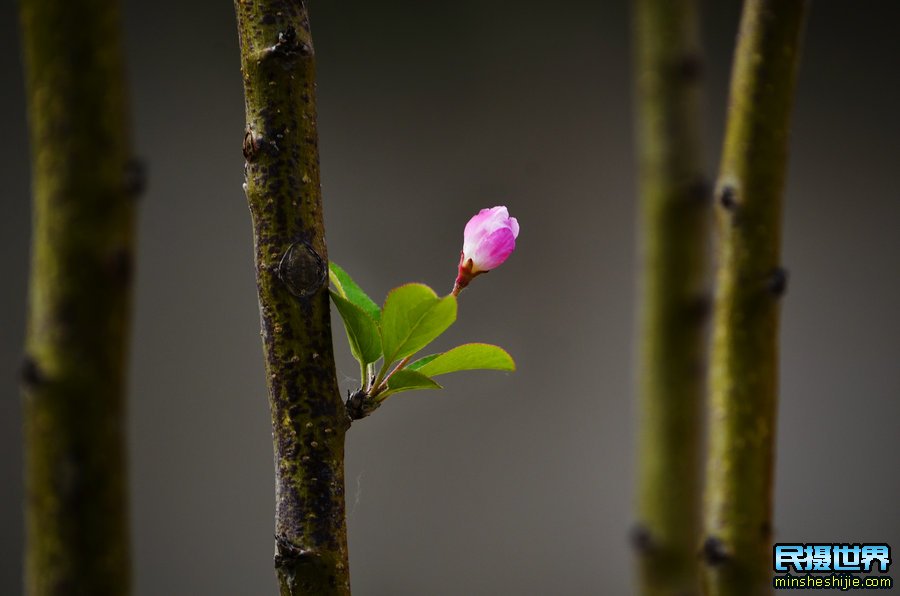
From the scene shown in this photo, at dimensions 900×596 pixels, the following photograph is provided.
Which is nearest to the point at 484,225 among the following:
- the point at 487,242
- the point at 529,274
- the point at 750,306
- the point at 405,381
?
the point at 487,242

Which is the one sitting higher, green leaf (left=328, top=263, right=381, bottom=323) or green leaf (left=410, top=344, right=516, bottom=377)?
green leaf (left=328, top=263, right=381, bottom=323)

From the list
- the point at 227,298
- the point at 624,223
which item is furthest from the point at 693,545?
the point at 624,223

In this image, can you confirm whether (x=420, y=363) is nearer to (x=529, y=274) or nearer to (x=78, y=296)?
(x=78, y=296)

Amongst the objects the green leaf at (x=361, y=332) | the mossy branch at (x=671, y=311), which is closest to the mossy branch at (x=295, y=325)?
the green leaf at (x=361, y=332)

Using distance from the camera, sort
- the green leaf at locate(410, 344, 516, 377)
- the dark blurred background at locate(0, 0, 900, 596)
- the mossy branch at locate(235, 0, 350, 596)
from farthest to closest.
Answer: the dark blurred background at locate(0, 0, 900, 596), the green leaf at locate(410, 344, 516, 377), the mossy branch at locate(235, 0, 350, 596)

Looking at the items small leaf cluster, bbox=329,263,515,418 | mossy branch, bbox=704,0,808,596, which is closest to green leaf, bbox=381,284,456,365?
small leaf cluster, bbox=329,263,515,418

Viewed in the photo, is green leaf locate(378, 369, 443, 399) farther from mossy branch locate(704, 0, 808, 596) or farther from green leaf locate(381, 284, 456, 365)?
mossy branch locate(704, 0, 808, 596)

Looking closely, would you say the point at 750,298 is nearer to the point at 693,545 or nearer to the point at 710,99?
the point at 693,545
